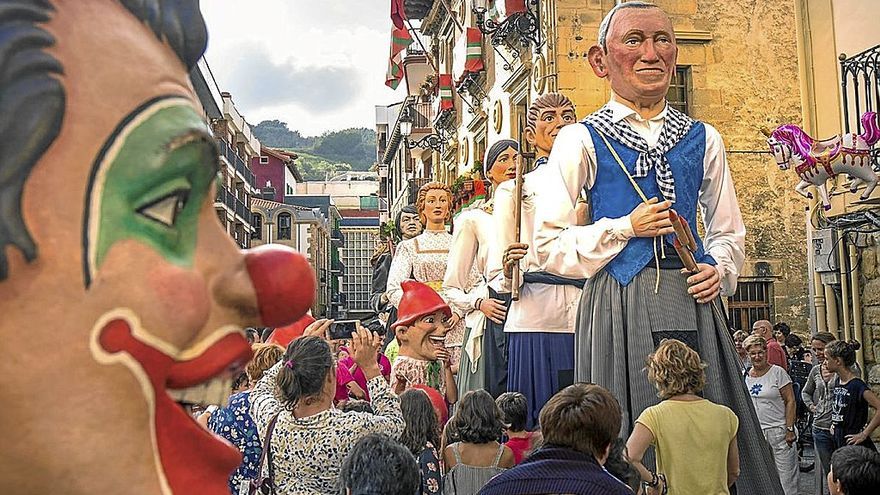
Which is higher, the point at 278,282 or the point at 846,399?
the point at 278,282

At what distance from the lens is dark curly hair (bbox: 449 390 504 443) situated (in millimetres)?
3508

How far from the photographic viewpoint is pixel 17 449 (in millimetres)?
697

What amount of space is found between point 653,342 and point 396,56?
80.2 feet

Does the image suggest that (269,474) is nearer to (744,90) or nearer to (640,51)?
(640,51)

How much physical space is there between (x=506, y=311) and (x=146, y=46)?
3307 millimetres

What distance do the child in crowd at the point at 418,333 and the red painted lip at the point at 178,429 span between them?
4.02 m

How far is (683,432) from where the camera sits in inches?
118

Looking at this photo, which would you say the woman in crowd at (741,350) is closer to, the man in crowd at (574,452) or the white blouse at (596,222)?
the white blouse at (596,222)

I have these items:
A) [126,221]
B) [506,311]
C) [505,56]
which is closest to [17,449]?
[126,221]

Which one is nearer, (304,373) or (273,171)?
(304,373)

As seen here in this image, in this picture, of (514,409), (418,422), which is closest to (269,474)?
(418,422)

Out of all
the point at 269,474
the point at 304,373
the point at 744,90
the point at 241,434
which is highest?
the point at 744,90

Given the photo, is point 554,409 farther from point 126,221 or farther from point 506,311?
point 126,221

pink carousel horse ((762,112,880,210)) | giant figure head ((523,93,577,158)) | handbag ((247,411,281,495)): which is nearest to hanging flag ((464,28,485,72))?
pink carousel horse ((762,112,880,210))
